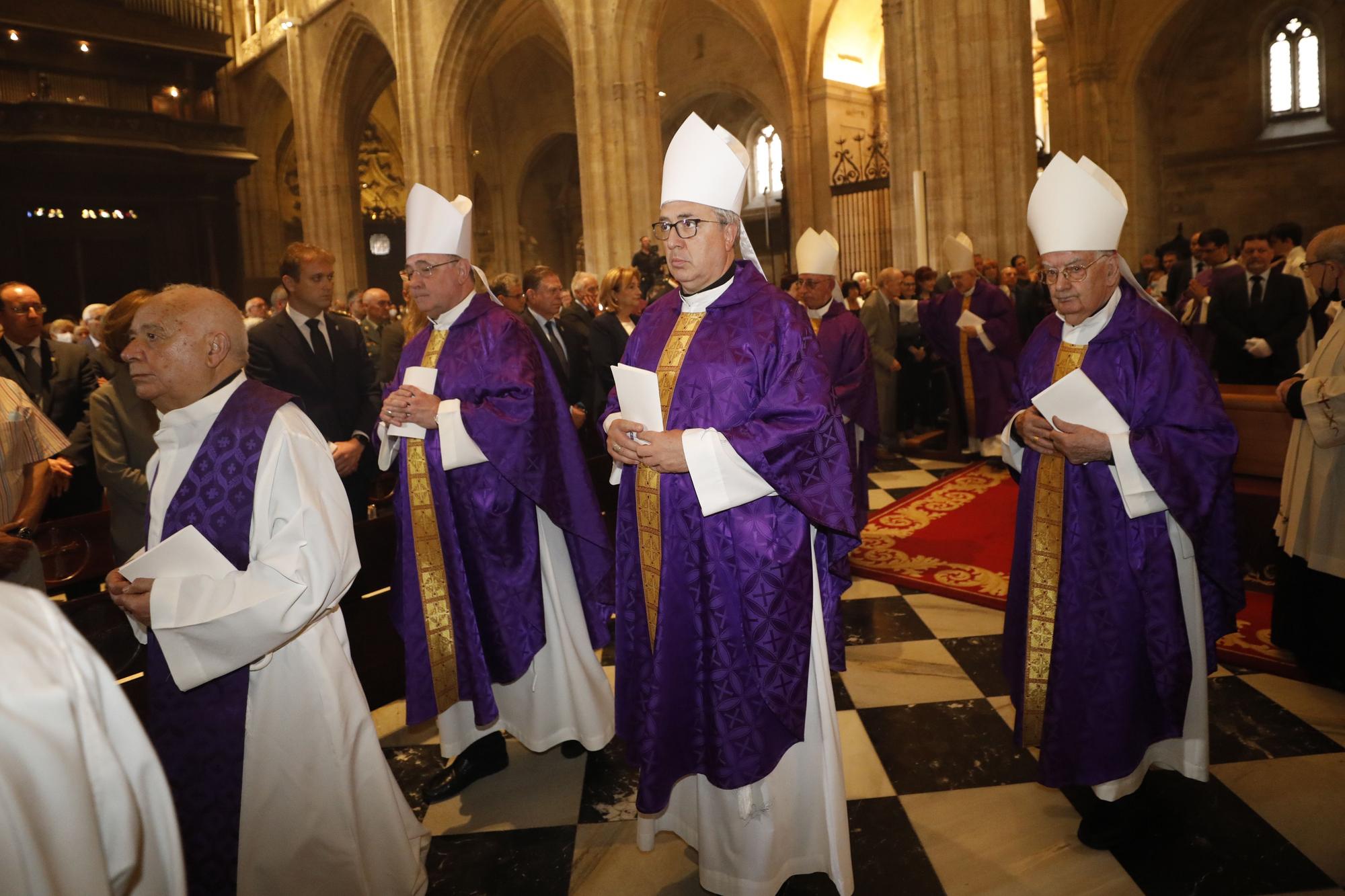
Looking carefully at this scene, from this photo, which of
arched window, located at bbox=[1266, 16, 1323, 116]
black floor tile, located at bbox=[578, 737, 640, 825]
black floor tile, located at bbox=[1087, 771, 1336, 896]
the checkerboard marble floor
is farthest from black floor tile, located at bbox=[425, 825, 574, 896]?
arched window, located at bbox=[1266, 16, 1323, 116]

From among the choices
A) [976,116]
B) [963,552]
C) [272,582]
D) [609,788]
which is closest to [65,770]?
[272,582]

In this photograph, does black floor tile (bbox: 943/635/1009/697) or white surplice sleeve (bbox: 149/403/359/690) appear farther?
black floor tile (bbox: 943/635/1009/697)

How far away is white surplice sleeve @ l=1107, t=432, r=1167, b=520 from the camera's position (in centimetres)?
232

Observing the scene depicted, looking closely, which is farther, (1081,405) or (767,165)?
(767,165)

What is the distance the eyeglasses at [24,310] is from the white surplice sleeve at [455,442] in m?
2.85

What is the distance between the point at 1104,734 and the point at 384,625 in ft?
8.76

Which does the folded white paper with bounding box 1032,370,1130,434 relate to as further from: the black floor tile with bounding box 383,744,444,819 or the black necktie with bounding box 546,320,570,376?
the black necktie with bounding box 546,320,570,376

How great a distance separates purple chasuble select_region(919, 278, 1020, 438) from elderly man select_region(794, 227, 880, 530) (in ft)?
9.02

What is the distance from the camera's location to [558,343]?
19.1 ft

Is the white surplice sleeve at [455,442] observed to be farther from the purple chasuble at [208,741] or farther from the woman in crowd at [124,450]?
the woman in crowd at [124,450]

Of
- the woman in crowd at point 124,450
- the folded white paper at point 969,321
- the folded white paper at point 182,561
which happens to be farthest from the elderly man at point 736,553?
the folded white paper at point 969,321

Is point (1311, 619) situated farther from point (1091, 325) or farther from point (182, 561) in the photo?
point (182, 561)

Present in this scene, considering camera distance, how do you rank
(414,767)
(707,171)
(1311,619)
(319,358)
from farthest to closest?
(319,358) → (1311,619) → (414,767) → (707,171)

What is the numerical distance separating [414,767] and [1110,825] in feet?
7.29
